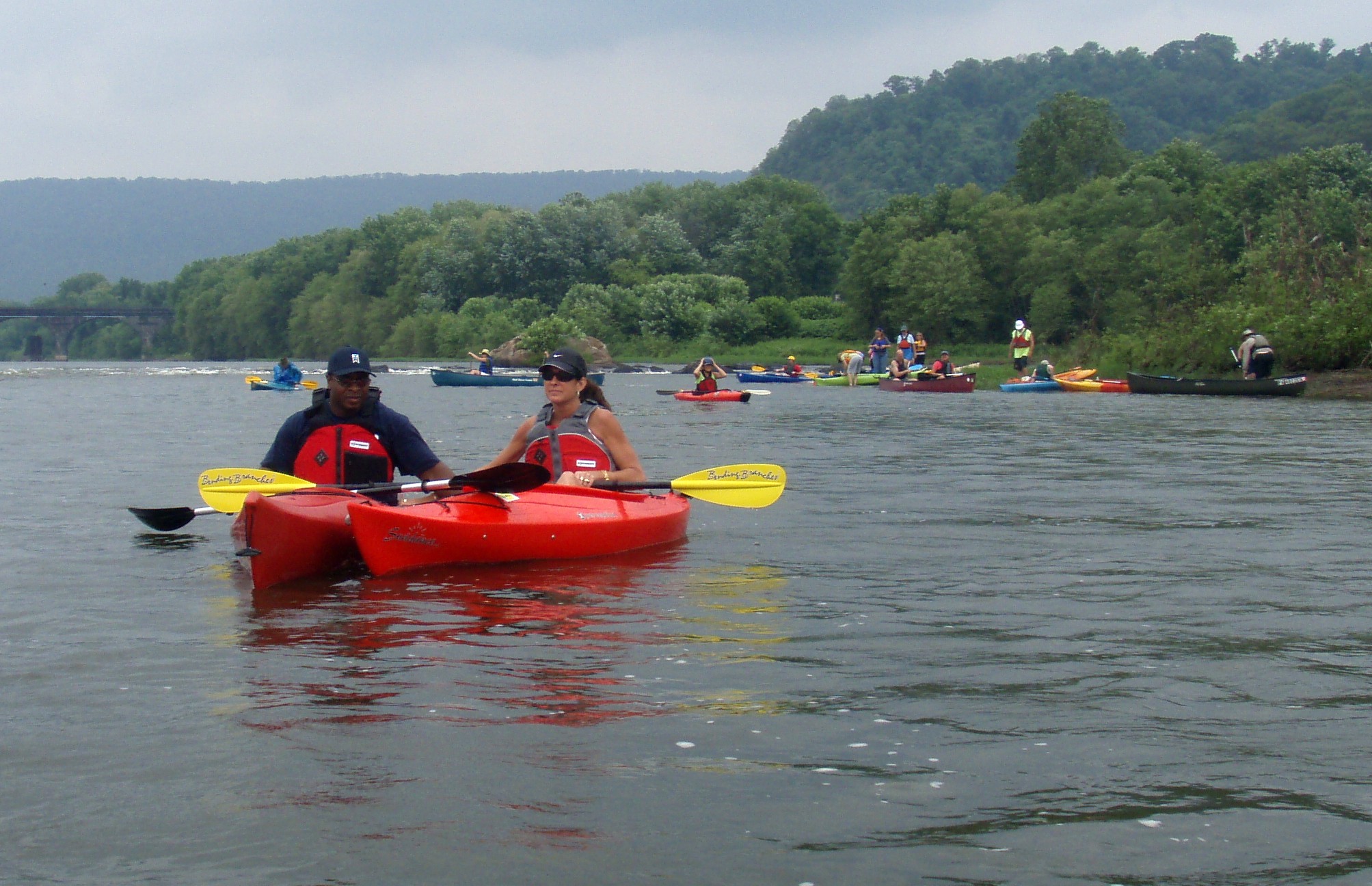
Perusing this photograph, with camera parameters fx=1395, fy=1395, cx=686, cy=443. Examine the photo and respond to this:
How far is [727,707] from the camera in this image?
523 centimetres

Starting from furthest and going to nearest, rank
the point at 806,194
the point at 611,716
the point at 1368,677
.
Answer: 1. the point at 806,194
2. the point at 1368,677
3. the point at 611,716

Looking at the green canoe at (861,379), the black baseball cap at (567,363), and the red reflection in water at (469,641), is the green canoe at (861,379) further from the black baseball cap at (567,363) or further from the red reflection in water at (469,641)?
the red reflection in water at (469,641)

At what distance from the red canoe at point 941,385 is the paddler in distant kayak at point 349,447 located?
1120 inches

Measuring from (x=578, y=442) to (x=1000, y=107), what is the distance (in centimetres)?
16538

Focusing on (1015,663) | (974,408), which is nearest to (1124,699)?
(1015,663)

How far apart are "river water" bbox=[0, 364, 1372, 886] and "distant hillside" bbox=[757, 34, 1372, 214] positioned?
12991 cm

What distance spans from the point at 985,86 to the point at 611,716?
178 m

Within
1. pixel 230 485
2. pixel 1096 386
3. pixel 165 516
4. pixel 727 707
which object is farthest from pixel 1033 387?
pixel 727 707

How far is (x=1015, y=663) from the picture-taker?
234 inches

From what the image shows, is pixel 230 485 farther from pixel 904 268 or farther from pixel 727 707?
pixel 904 268

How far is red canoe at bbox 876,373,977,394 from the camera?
3603 cm

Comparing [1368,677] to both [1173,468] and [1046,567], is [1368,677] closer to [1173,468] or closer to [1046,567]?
[1046,567]

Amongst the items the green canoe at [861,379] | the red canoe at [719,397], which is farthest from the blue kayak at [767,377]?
the red canoe at [719,397]

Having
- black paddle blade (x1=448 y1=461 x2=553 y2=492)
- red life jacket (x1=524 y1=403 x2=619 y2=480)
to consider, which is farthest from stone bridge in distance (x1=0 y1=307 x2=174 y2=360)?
black paddle blade (x1=448 y1=461 x2=553 y2=492)
